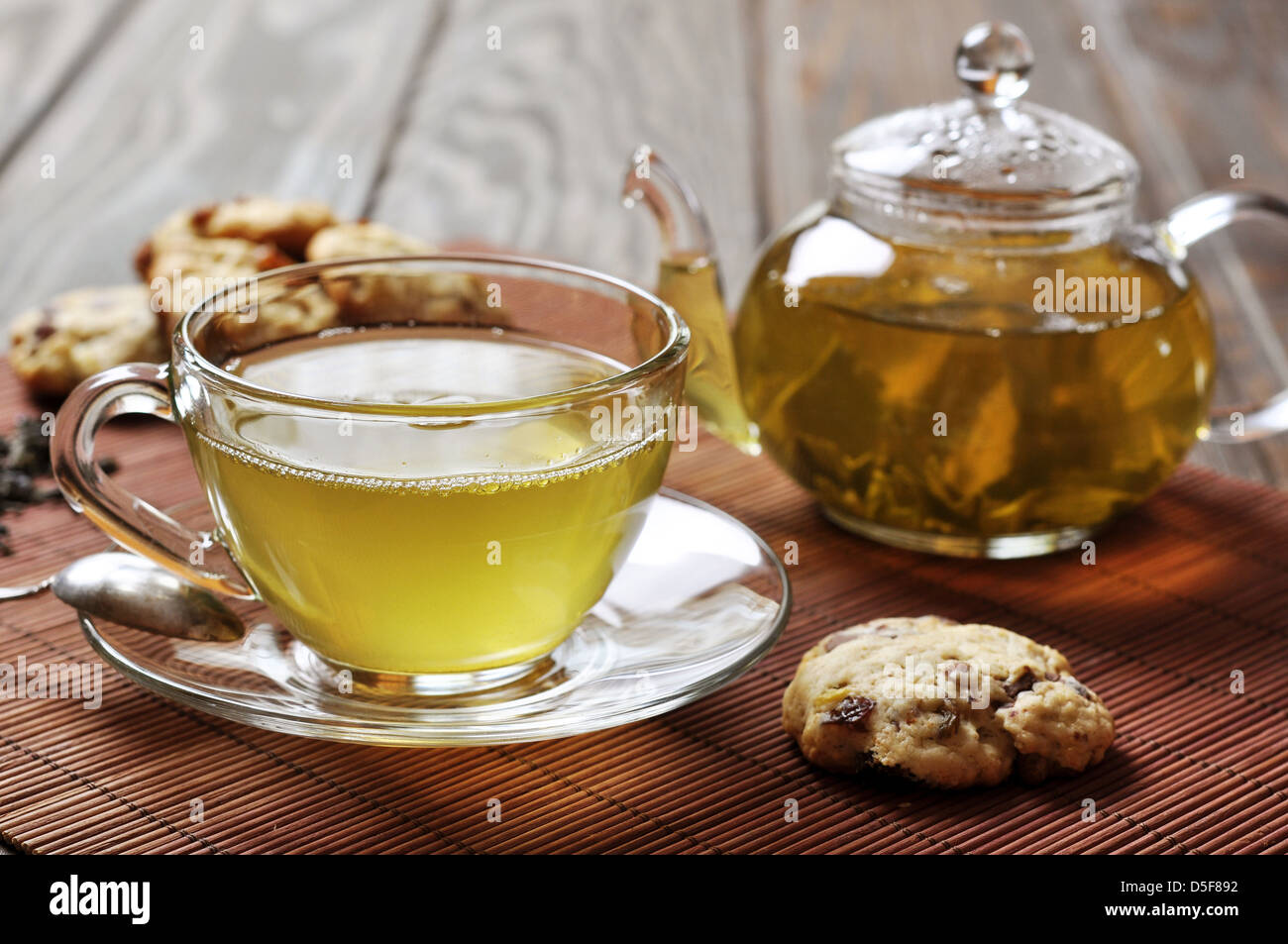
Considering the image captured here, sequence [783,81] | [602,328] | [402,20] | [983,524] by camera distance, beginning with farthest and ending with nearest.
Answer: [402,20] < [783,81] < [983,524] < [602,328]

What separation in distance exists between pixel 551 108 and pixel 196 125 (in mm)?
650

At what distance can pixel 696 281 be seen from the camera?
1.35 metres

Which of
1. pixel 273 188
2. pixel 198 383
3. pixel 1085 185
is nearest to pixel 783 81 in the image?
pixel 273 188

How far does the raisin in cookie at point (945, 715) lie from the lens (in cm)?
93

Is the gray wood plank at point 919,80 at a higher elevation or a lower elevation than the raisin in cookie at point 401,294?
lower

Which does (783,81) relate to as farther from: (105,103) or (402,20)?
(105,103)

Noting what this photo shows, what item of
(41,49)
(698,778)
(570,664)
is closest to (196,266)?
(570,664)

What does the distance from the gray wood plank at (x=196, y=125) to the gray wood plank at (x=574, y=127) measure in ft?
0.33

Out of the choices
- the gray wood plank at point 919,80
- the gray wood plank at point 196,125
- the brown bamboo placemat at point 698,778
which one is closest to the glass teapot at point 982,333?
the brown bamboo placemat at point 698,778

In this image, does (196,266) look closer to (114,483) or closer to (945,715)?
(114,483)

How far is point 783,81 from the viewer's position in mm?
3098

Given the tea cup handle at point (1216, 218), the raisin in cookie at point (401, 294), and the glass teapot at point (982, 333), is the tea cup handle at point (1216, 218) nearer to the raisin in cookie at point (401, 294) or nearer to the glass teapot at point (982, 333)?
the glass teapot at point (982, 333)

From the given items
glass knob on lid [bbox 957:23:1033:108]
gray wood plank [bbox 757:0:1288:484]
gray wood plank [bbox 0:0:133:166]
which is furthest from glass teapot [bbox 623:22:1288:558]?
gray wood plank [bbox 0:0:133:166]
